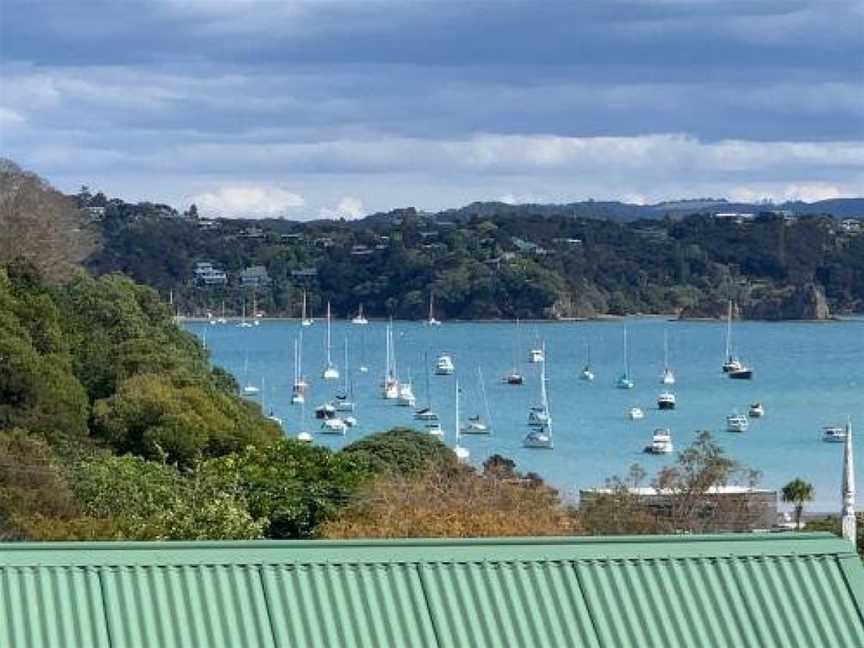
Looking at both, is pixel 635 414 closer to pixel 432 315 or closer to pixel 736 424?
pixel 736 424

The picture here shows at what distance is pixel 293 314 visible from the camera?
636ft

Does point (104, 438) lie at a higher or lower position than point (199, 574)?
lower

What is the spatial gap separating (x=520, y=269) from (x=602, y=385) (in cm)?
5008

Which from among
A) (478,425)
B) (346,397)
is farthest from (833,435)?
(346,397)

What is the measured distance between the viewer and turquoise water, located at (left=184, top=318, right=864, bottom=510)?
287 feet

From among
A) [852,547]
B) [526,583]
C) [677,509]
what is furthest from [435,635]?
[677,509]

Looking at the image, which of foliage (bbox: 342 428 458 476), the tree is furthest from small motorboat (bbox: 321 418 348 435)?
foliage (bbox: 342 428 458 476)

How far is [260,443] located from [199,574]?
1497 inches

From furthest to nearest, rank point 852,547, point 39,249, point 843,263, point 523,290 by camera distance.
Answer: point 843,263 < point 523,290 < point 39,249 < point 852,547

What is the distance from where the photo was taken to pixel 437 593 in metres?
10.9

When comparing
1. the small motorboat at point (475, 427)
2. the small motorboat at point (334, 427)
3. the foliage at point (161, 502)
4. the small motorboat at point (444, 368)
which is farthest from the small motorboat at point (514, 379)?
the foliage at point (161, 502)

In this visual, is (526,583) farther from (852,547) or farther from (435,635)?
(852,547)

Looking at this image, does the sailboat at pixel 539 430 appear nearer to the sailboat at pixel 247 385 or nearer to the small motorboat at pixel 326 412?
the small motorboat at pixel 326 412

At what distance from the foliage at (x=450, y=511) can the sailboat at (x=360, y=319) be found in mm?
141588
